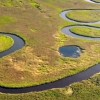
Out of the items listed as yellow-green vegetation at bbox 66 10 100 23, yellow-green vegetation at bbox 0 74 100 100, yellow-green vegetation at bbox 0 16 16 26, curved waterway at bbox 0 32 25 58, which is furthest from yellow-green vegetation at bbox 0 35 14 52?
yellow-green vegetation at bbox 66 10 100 23

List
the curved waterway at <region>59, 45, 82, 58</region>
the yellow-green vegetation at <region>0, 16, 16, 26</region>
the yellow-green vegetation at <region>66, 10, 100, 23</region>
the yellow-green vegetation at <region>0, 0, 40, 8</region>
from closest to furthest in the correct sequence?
the curved waterway at <region>59, 45, 82, 58</region> → the yellow-green vegetation at <region>0, 16, 16, 26</region> → the yellow-green vegetation at <region>66, 10, 100, 23</region> → the yellow-green vegetation at <region>0, 0, 40, 8</region>

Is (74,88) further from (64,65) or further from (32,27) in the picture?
(32,27)

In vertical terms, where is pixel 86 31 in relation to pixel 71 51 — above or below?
above

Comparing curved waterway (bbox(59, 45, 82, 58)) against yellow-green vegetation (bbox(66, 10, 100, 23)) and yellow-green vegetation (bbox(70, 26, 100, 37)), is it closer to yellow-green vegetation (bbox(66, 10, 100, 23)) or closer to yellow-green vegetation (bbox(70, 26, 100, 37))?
yellow-green vegetation (bbox(70, 26, 100, 37))

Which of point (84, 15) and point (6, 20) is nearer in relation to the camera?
point (6, 20)

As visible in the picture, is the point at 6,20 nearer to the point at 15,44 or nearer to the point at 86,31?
the point at 15,44

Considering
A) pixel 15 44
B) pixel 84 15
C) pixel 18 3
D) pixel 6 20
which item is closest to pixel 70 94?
pixel 15 44

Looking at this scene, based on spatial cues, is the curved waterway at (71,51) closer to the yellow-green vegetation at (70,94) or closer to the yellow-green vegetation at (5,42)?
the yellow-green vegetation at (70,94)
